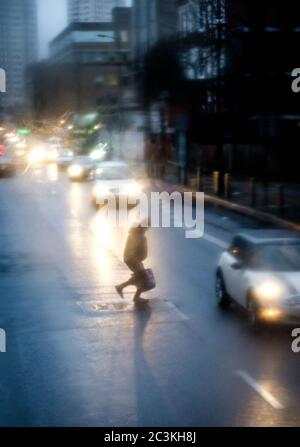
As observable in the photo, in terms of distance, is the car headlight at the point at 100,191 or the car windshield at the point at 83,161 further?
the car windshield at the point at 83,161

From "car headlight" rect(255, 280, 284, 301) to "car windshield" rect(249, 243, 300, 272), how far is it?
457mm

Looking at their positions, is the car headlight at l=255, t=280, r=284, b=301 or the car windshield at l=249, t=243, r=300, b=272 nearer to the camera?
the car headlight at l=255, t=280, r=284, b=301

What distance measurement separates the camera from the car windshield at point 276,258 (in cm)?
1427

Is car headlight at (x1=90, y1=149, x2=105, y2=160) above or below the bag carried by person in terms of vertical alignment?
above

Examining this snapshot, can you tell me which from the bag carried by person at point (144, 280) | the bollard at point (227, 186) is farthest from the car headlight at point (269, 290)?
the bollard at point (227, 186)

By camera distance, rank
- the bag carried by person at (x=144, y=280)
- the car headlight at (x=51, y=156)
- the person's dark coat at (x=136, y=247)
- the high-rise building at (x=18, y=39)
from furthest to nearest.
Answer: the car headlight at (x=51, y=156) → the high-rise building at (x=18, y=39) → the person's dark coat at (x=136, y=247) → the bag carried by person at (x=144, y=280)

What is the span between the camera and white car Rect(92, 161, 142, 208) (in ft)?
Answer: 115

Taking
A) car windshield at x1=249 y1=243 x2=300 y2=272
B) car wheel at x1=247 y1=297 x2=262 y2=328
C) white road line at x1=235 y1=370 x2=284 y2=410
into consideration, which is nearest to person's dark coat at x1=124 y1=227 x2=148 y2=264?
car windshield at x1=249 y1=243 x2=300 y2=272

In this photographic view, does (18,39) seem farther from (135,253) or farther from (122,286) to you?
(122,286)

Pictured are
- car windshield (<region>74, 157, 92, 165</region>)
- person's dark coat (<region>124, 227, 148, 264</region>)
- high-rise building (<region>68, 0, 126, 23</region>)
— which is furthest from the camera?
car windshield (<region>74, 157, 92, 165</region>)

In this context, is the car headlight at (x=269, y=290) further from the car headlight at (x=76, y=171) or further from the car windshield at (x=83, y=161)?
the car headlight at (x=76, y=171)

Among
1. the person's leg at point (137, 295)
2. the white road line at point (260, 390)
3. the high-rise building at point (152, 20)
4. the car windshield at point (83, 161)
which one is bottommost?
the person's leg at point (137, 295)

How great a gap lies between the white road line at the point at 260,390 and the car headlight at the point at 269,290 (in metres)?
2.23

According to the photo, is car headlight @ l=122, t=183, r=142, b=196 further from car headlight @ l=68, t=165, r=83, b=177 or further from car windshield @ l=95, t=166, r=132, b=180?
car headlight @ l=68, t=165, r=83, b=177
